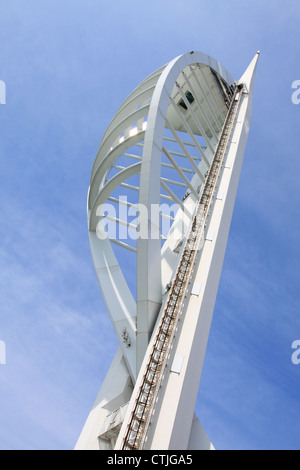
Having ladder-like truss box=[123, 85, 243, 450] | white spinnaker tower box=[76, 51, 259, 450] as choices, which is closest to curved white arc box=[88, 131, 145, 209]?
white spinnaker tower box=[76, 51, 259, 450]

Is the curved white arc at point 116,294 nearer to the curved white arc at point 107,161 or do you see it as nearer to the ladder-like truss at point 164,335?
the curved white arc at point 107,161

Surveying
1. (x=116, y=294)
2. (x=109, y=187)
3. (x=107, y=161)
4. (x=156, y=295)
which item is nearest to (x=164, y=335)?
(x=156, y=295)

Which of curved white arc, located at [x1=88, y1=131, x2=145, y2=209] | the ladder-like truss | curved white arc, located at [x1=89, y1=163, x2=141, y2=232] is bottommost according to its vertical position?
the ladder-like truss

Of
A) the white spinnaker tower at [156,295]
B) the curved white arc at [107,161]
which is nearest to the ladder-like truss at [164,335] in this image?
the white spinnaker tower at [156,295]

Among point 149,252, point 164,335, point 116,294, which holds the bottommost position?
point 164,335

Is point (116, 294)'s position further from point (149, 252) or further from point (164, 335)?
point (164, 335)

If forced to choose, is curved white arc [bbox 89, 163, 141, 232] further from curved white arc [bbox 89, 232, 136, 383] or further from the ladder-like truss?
the ladder-like truss

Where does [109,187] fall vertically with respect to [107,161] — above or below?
below

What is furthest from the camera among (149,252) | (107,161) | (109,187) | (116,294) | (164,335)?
(107,161)

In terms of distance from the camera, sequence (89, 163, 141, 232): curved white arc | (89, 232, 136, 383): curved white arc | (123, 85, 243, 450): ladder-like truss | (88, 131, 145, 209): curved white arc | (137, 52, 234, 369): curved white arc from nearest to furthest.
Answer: (123, 85, 243, 450): ladder-like truss < (137, 52, 234, 369): curved white arc < (89, 232, 136, 383): curved white arc < (88, 131, 145, 209): curved white arc < (89, 163, 141, 232): curved white arc

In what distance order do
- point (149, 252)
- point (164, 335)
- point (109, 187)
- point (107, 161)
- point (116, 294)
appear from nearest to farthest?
point (164, 335) < point (149, 252) < point (116, 294) < point (109, 187) < point (107, 161)

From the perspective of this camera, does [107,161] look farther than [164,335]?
Yes
